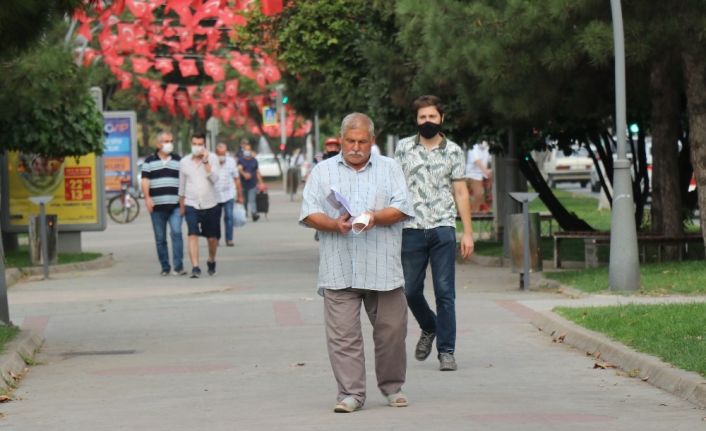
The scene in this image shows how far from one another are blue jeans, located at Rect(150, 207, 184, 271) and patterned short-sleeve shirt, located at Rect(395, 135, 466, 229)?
10.6 metres

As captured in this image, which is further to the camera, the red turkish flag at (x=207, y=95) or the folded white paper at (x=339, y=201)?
the red turkish flag at (x=207, y=95)

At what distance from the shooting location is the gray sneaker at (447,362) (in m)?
11.1

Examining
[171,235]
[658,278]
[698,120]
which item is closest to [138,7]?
[171,235]

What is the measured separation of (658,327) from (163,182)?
10.6 m

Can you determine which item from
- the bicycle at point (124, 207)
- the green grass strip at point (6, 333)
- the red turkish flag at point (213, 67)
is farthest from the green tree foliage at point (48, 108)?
the bicycle at point (124, 207)

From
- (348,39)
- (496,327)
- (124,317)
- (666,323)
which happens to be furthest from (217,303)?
(348,39)

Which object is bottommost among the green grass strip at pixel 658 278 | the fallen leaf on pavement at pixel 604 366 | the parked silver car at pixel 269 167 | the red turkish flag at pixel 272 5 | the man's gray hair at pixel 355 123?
the fallen leaf on pavement at pixel 604 366

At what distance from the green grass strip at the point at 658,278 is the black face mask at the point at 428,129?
5.31m

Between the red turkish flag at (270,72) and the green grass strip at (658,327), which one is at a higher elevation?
the red turkish flag at (270,72)

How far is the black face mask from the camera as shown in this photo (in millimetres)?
11078

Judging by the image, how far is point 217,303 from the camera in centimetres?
1697

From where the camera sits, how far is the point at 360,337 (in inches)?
365

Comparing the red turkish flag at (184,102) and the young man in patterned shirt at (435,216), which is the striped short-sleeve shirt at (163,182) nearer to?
the young man in patterned shirt at (435,216)

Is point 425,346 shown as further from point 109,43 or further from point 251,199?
point 251,199
